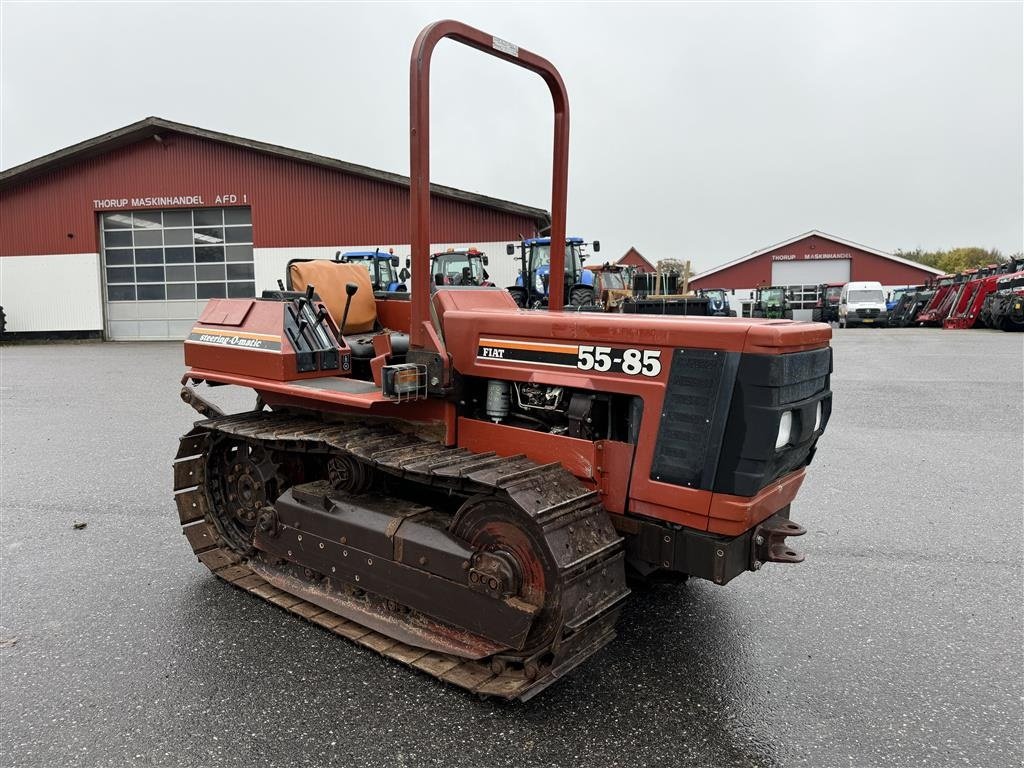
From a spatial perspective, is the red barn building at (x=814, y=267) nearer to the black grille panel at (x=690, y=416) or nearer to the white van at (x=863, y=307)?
the white van at (x=863, y=307)

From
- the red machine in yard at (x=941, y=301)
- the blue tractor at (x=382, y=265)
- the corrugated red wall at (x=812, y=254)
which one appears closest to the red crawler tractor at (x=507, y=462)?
the blue tractor at (x=382, y=265)

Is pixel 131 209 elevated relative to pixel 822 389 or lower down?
elevated

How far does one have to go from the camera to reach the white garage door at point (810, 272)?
45.2 metres

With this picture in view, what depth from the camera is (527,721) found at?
2.88 meters

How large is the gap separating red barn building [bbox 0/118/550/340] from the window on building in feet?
0.11

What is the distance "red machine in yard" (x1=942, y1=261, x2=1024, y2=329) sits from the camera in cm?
2492

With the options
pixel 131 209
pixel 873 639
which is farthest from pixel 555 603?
pixel 131 209

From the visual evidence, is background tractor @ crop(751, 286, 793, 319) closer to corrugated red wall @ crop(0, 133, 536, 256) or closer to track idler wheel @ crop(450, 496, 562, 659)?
corrugated red wall @ crop(0, 133, 536, 256)

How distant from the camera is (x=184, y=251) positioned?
2453cm

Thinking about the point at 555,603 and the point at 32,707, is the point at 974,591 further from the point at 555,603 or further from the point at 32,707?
the point at 32,707

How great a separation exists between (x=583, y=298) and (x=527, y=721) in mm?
15383

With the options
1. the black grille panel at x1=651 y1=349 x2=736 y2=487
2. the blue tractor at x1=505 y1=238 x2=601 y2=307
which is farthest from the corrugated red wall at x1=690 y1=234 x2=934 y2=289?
the black grille panel at x1=651 y1=349 x2=736 y2=487

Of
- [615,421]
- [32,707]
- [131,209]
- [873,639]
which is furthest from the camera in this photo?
[131,209]

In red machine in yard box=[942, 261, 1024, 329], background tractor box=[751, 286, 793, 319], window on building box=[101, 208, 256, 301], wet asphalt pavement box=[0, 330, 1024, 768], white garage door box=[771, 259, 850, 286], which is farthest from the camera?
white garage door box=[771, 259, 850, 286]
